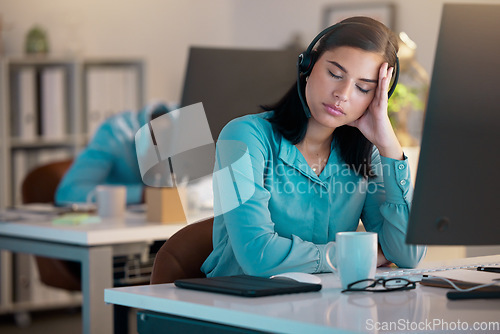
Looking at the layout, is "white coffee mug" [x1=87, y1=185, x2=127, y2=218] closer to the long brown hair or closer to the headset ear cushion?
the long brown hair

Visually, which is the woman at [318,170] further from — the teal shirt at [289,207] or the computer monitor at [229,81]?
the computer monitor at [229,81]

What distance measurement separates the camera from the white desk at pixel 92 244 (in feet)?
7.13

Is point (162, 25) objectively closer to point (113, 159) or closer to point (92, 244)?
point (113, 159)

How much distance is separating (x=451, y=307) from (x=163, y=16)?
13.1 feet

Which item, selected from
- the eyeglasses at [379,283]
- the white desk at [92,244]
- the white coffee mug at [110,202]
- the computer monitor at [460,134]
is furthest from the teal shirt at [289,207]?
the white coffee mug at [110,202]

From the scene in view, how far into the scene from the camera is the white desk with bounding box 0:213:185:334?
2174 mm

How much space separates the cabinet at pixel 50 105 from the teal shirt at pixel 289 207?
2.73 m

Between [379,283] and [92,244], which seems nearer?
[379,283]

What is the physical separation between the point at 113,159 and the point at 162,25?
177 cm

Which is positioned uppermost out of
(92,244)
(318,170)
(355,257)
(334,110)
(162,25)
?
(162,25)

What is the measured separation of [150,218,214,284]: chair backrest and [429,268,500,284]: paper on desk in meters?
0.47

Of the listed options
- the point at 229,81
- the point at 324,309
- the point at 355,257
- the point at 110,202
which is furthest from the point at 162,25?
the point at 324,309

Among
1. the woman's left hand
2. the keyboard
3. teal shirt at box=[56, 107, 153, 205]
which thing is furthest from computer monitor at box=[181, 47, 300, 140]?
teal shirt at box=[56, 107, 153, 205]

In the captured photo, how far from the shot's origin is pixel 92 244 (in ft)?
7.16
